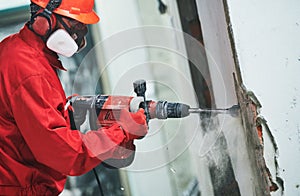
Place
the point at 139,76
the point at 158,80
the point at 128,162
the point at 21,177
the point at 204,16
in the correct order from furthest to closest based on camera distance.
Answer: the point at 158,80 < the point at 139,76 < the point at 204,16 < the point at 128,162 < the point at 21,177

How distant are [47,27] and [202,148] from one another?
4.22 feet

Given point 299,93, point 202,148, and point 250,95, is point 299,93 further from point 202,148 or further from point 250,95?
point 202,148

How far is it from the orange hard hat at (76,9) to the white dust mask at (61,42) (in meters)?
0.07

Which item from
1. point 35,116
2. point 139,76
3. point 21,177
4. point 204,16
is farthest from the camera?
point 139,76

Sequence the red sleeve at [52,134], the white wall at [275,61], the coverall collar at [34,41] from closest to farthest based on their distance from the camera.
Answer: the red sleeve at [52,134] < the coverall collar at [34,41] < the white wall at [275,61]

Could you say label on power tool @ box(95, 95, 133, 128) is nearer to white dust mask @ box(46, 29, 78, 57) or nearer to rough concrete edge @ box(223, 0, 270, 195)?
white dust mask @ box(46, 29, 78, 57)

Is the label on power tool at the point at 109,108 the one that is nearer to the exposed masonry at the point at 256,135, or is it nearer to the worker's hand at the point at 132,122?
the worker's hand at the point at 132,122

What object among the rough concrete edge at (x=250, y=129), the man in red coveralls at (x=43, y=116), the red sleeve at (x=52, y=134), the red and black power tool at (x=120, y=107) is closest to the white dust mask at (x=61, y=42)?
the man in red coveralls at (x=43, y=116)

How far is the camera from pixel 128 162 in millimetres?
1887

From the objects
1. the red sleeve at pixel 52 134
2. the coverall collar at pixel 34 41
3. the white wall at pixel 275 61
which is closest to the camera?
the red sleeve at pixel 52 134

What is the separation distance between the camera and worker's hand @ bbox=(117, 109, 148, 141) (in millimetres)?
1659

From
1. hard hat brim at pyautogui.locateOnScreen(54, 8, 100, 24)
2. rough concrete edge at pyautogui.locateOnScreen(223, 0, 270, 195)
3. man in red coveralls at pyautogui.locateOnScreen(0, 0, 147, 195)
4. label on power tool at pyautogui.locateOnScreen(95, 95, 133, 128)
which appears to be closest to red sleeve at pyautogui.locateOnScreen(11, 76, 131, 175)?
man in red coveralls at pyautogui.locateOnScreen(0, 0, 147, 195)

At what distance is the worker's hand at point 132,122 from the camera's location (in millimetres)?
1659

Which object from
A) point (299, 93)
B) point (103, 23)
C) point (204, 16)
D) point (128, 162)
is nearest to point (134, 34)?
point (103, 23)
